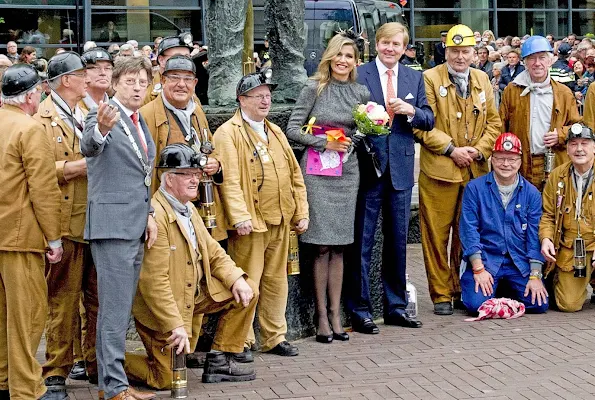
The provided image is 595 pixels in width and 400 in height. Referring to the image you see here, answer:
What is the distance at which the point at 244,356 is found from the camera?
280 inches

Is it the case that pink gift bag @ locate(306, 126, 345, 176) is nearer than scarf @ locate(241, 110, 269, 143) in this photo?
No

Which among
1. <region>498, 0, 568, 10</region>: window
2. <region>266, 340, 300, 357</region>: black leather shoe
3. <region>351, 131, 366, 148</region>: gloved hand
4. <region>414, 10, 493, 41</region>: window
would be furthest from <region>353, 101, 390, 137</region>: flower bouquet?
A: <region>498, 0, 568, 10</region>: window

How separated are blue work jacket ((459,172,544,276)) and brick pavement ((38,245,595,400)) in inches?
19.6

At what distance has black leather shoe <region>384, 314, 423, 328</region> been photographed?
26.9 feet

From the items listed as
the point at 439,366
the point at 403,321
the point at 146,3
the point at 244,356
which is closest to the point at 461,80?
the point at 403,321

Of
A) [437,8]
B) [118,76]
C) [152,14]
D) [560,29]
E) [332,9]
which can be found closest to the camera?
[118,76]

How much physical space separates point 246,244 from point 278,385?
0.98 meters

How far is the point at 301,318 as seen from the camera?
313 inches

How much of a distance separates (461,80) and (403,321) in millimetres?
1856

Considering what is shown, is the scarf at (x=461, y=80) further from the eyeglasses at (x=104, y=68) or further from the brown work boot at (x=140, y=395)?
the brown work boot at (x=140, y=395)

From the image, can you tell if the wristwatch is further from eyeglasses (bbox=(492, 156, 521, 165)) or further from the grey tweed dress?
the grey tweed dress

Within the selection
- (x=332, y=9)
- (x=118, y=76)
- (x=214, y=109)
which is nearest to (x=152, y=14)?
(x=332, y=9)

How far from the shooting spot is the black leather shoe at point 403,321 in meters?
8.20

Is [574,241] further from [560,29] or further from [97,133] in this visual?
[560,29]
